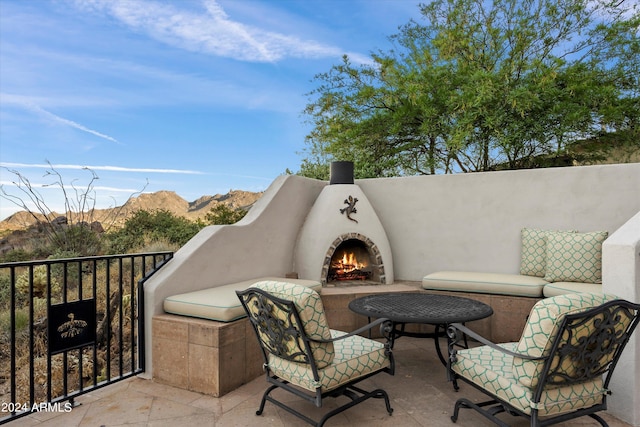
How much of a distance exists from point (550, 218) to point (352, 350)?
350cm

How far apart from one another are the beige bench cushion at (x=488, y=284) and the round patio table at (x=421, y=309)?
811 mm

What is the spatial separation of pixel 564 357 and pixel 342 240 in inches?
124

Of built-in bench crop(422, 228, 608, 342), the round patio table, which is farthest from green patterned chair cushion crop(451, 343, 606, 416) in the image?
built-in bench crop(422, 228, 608, 342)

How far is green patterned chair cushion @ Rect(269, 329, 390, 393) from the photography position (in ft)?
7.10

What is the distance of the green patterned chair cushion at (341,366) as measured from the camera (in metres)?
2.16

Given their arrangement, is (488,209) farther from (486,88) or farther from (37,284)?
(37,284)

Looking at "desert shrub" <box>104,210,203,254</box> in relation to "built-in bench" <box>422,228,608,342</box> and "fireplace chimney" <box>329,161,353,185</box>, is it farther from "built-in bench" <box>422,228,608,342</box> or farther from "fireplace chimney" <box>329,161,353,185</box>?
"built-in bench" <box>422,228,608,342</box>

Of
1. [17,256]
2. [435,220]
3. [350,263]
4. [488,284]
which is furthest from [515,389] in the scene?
[17,256]

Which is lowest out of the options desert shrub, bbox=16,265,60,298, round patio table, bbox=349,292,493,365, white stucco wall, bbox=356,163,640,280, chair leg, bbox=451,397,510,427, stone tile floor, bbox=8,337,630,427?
stone tile floor, bbox=8,337,630,427

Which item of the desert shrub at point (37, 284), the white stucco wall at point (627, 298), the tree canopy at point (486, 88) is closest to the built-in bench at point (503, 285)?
the white stucco wall at point (627, 298)

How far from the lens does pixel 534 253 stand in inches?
171

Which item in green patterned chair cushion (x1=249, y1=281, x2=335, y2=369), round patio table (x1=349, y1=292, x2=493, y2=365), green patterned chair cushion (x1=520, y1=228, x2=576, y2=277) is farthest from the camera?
green patterned chair cushion (x1=520, y1=228, x2=576, y2=277)

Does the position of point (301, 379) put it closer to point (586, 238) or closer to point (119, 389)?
point (119, 389)

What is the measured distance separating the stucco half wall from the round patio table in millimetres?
1518
